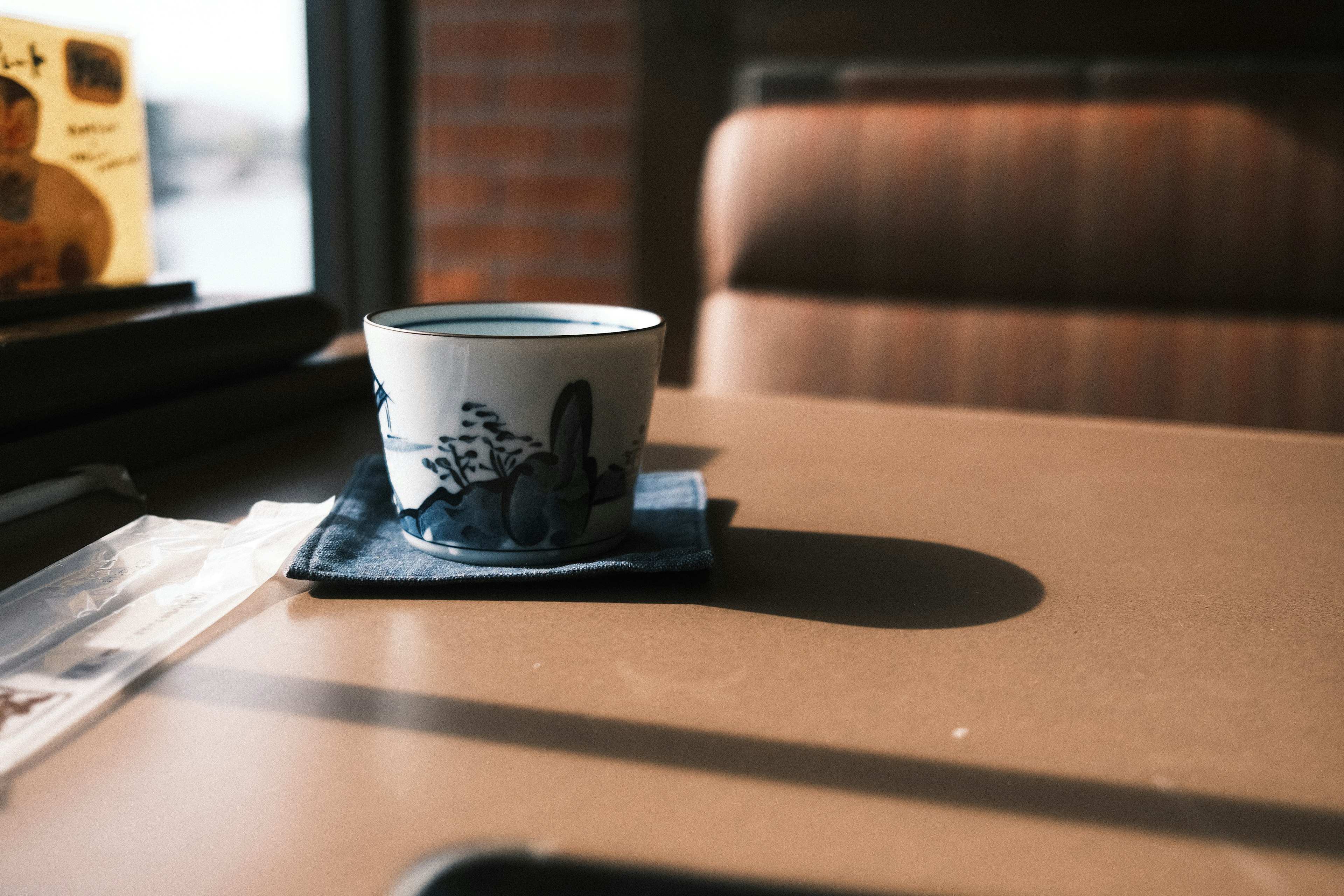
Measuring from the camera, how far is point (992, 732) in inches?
10.4

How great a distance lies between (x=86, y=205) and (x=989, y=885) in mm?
514

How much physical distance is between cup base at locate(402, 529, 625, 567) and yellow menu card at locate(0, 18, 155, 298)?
0.26 metres

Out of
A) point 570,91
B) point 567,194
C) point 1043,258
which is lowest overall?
point 1043,258

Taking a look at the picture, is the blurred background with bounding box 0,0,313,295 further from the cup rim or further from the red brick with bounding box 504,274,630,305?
the cup rim

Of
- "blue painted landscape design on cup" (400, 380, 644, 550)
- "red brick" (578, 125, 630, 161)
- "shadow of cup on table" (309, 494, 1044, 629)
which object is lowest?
"shadow of cup on table" (309, 494, 1044, 629)

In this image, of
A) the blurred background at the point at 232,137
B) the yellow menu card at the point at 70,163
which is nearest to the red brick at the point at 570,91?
the blurred background at the point at 232,137

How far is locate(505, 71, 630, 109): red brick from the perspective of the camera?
1.71 meters

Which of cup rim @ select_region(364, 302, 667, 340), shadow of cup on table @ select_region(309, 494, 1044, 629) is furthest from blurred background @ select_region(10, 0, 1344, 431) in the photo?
shadow of cup on table @ select_region(309, 494, 1044, 629)

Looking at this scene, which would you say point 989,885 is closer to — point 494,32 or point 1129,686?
point 1129,686

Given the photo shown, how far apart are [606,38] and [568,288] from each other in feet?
1.39

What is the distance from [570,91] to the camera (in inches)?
69.2

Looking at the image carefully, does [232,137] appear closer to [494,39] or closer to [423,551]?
[494,39]

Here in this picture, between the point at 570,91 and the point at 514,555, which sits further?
the point at 570,91

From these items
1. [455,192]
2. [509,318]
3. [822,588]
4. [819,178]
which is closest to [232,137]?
[455,192]
